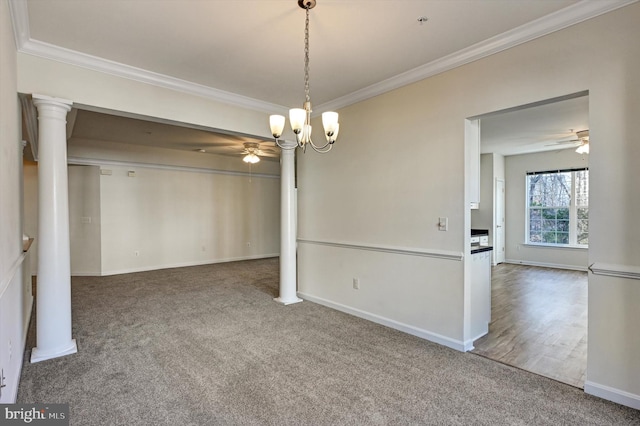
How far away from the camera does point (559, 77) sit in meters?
2.51

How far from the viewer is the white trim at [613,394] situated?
7.18ft

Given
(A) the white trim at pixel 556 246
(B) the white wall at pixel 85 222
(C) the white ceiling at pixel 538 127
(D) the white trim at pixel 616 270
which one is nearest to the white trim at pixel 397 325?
(D) the white trim at pixel 616 270

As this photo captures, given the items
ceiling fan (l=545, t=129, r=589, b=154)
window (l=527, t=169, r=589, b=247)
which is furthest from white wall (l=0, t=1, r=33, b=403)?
window (l=527, t=169, r=589, b=247)

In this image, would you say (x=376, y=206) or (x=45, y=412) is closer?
(x=45, y=412)

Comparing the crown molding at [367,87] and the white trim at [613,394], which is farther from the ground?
the crown molding at [367,87]

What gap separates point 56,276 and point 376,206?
325 cm

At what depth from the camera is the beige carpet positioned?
2.13 m

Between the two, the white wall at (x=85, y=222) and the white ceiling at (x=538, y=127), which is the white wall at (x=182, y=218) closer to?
the white wall at (x=85, y=222)

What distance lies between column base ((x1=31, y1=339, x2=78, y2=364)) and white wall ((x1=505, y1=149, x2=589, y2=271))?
8.83m

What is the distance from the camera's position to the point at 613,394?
2.26 metres

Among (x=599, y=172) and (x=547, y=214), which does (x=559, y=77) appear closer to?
(x=599, y=172)

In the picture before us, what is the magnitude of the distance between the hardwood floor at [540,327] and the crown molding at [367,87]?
270cm

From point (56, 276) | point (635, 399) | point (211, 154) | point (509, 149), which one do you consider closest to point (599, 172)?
point (635, 399)
